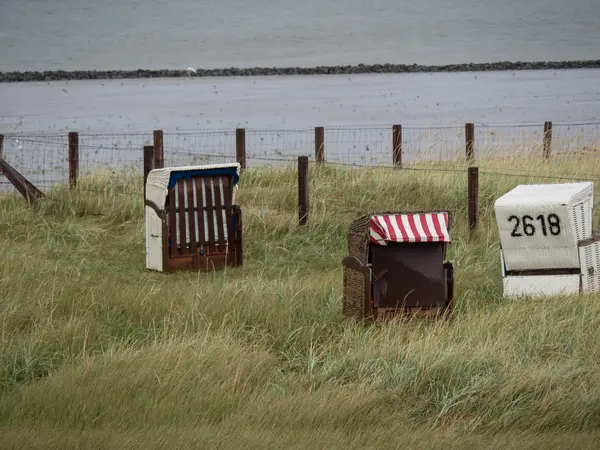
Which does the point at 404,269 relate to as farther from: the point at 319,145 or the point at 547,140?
the point at 547,140

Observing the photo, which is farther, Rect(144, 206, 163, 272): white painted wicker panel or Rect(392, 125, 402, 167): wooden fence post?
Rect(392, 125, 402, 167): wooden fence post

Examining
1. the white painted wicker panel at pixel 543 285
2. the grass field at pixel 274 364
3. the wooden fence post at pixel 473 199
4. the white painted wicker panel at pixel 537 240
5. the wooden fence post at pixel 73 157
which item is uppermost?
the wooden fence post at pixel 73 157

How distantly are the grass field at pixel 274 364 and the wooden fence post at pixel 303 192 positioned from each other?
2120 mm

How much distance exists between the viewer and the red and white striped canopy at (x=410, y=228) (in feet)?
30.5

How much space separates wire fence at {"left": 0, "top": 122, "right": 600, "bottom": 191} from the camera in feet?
70.1

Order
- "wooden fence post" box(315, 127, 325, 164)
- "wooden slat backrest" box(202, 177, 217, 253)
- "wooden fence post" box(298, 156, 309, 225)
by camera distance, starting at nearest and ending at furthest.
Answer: "wooden slat backrest" box(202, 177, 217, 253) → "wooden fence post" box(298, 156, 309, 225) → "wooden fence post" box(315, 127, 325, 164)

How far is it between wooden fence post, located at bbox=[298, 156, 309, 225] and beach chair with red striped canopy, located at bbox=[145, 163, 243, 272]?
2212mm

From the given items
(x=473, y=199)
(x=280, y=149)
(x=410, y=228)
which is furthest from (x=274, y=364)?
(x=280, y=149)

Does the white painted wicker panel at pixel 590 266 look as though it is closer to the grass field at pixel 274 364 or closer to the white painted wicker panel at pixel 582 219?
the white painted wicker panel at pixel 582 219

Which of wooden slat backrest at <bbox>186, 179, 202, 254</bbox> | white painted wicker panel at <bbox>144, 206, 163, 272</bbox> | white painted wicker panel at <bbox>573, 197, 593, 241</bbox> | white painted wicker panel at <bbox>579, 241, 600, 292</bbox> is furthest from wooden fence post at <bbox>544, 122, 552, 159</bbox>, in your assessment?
white painted wicker panel at <bbox>579, 241, 600, 292</bbox>

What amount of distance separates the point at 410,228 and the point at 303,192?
577cm

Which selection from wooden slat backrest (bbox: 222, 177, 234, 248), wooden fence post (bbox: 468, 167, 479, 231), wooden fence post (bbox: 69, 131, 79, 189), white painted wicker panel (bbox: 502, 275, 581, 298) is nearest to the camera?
white painted wicker panel (bbox: 502, 275, 581, 298)

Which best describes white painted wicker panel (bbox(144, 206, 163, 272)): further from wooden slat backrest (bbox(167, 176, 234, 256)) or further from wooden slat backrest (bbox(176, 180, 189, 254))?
wooden slat backrest (bbox(176, 180, 189, 254))

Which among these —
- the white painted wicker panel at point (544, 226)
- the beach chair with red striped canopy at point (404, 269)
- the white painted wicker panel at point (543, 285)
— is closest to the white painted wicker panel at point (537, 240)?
the white painted wicker panel at point (544, 226)
